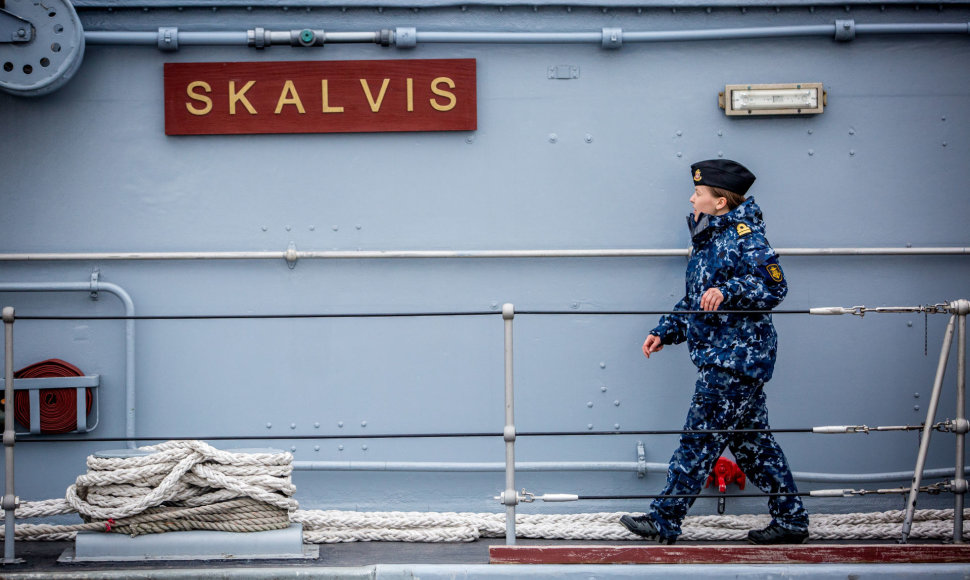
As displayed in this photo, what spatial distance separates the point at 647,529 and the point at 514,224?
1.42 m

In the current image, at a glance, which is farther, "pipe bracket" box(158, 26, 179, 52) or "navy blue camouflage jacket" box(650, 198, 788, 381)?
"pipe bracket" box(158, 26, 179, 52)

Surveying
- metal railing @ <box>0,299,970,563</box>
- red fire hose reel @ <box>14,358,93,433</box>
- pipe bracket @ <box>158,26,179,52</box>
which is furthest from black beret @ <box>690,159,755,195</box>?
red fire hose reel @ <box>14,358,93,433</box>

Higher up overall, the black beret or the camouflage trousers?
the black beret

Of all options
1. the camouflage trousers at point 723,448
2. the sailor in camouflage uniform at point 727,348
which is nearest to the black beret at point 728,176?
the sailor in camouflage uniform at point 727,348

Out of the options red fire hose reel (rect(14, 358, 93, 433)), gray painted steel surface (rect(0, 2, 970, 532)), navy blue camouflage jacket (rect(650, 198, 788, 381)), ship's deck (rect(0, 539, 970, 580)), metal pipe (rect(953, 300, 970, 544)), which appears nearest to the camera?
ship's deck (rect(0, 539, 970, 580))

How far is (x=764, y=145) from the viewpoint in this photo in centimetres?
451

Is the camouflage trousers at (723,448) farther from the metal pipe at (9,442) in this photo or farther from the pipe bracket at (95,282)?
the pipe bracket at (95,282)

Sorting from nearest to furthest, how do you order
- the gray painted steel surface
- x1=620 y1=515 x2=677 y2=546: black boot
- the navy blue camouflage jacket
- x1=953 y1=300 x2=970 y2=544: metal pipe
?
x1=953 y1=300 x2=970 y2=544: metal pipe
the navy blue camouflage jacket
x1=620 y1=515 x2=677 y2=546: black boot
the gray painted steel surface

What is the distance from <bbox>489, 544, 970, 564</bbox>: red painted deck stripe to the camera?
359cm

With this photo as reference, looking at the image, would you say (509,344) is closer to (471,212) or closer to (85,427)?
(471,212)

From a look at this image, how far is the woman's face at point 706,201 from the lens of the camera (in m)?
3.99

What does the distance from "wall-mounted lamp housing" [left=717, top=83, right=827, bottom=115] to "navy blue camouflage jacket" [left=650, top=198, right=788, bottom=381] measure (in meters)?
0.66

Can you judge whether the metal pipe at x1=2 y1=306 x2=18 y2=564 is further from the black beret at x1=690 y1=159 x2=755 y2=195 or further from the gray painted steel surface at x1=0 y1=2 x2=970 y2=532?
the black beret at x1=690 y1=159 x2=755 y2=195

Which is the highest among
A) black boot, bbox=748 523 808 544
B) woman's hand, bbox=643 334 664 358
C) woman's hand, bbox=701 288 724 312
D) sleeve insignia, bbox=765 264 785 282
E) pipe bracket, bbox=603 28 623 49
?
pipe bracket, bbox=603 28 623 49
